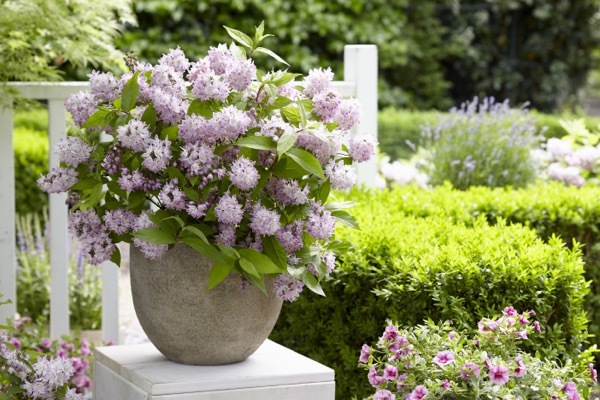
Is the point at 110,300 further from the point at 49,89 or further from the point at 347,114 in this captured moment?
the point at 347,114

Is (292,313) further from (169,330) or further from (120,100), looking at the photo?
(120,100)

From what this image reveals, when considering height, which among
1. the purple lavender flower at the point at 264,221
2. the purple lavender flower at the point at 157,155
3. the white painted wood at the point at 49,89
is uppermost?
Answer: the white painted wood at the point at 49,89

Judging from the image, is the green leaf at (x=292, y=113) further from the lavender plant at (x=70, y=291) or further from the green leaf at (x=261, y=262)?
the lavender plant at (x=70, y=291)

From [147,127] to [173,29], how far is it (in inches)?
335

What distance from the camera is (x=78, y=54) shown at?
3.79 metres

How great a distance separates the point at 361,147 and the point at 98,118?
0.70m

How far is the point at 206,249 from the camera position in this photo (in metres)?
2.39

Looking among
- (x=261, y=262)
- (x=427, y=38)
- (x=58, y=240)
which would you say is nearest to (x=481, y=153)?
(x=58, y=240)

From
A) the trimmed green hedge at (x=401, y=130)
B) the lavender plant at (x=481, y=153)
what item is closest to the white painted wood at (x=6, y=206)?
the lavender plant at (x=481, y=153)

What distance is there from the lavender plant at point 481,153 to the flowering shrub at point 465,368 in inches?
110

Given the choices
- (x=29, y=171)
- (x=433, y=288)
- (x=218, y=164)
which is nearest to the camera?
(x=218, y=164)

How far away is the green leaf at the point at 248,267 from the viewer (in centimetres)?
238

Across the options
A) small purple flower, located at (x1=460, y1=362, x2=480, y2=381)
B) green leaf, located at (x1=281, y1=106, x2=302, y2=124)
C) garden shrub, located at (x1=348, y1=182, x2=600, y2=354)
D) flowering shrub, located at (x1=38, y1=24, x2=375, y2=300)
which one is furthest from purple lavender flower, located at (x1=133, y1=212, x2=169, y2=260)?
garden shrub, located at (x1=348, y1=182, x2=600, y2=354)

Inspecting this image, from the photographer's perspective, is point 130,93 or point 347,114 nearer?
point 130,93
